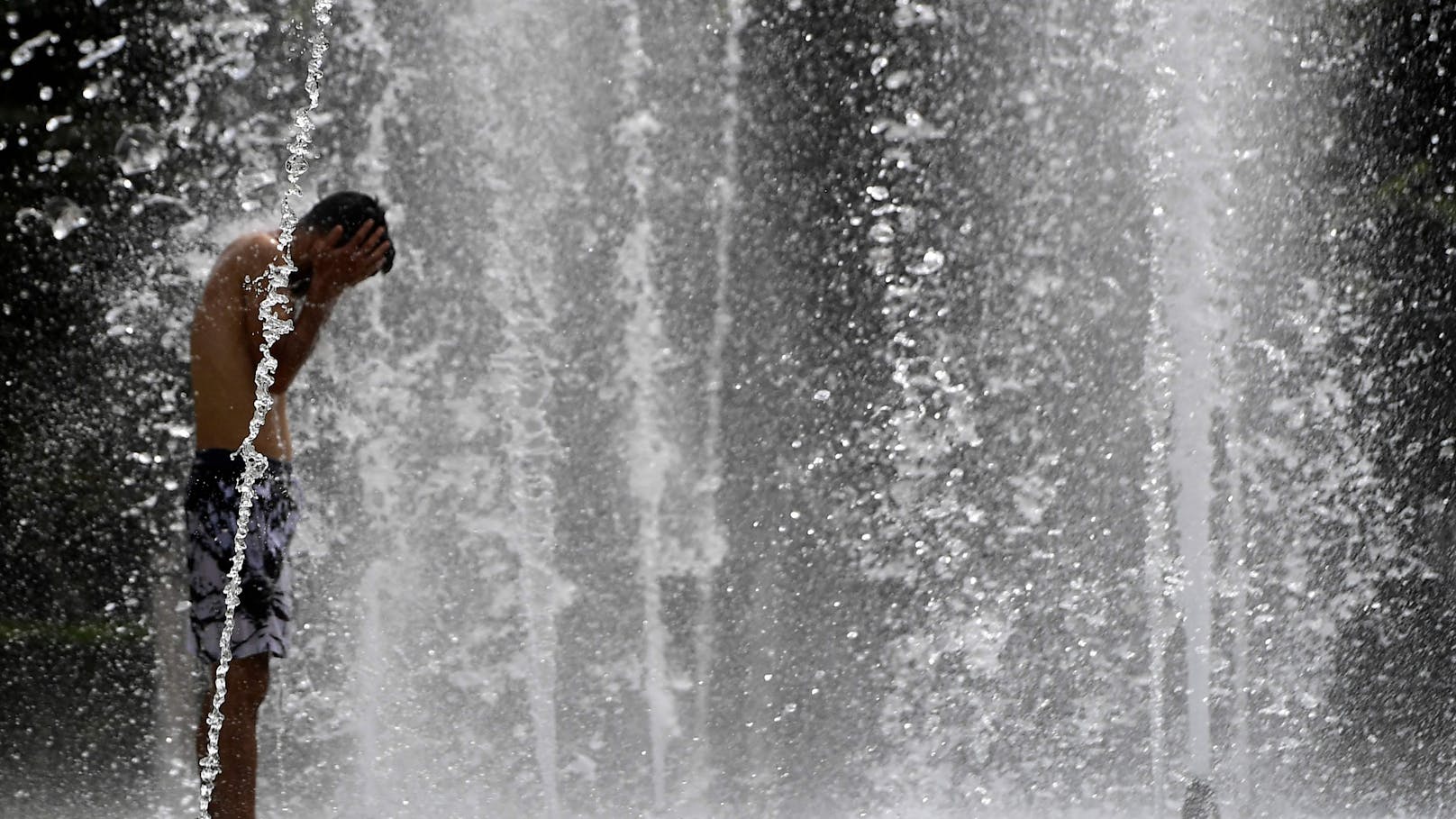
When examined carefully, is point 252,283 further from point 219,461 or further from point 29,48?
point 29,48

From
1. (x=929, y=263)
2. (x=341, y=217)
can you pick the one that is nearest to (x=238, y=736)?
(x=341, y=217)

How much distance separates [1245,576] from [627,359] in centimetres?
170

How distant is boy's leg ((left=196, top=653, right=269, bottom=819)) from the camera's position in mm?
2107

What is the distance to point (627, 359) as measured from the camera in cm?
377

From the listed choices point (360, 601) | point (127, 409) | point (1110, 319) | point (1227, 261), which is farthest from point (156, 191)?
point (1227, 261)

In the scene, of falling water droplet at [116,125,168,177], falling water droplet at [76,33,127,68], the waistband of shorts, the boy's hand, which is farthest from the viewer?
falling water droplet at [76,33,127,68]

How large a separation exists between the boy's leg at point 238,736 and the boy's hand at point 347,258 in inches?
23.1

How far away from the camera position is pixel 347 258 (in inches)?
88.1

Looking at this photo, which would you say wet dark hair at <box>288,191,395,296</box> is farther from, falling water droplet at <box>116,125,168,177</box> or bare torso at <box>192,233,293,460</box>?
falling water droplet at <box>116,125,168,177</box>

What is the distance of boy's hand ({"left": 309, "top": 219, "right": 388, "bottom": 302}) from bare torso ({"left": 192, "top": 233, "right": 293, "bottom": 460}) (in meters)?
0.09

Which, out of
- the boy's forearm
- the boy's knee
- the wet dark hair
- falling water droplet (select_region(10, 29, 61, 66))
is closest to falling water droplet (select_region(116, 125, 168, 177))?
falling water droplet (select_region(10, 29, 61, 66))

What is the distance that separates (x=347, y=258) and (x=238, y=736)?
0.76 metres

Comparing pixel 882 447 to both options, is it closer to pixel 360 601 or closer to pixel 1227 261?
pixel 1227 261

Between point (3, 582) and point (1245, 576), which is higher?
point (3, 582)
